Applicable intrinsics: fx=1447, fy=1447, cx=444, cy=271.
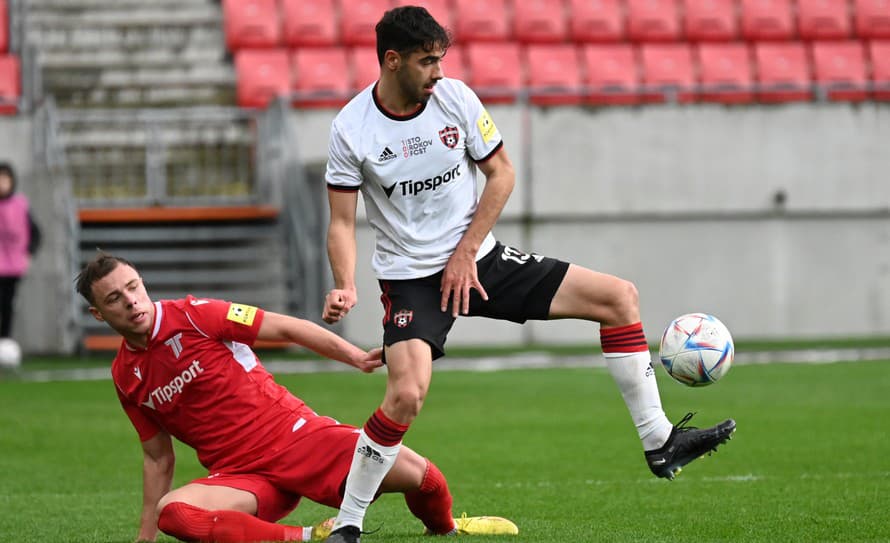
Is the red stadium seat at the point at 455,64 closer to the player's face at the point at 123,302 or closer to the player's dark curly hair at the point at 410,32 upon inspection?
the player's dark curly hair at the point at 410,32

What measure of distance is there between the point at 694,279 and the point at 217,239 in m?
5.83

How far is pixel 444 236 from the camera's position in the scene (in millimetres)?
5820

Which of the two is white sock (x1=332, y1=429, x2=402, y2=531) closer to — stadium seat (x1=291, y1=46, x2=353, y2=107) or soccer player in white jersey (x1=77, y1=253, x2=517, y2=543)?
soccer player in white jersey (x1=77, y1=253, x2=517, y2=543)

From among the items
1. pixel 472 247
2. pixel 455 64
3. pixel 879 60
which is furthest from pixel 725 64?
pixel 472 247

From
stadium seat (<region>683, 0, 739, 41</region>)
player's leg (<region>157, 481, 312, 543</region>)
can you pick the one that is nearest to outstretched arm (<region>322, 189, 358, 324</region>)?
player's leg (<region>157, 481, 312, 543</region>)

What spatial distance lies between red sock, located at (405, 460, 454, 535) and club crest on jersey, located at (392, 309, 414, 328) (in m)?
0.58

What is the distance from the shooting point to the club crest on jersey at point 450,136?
5766mm

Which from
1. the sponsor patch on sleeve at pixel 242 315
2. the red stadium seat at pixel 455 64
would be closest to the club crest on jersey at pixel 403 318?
the sponsor patch on sleeve at pixel 242 315

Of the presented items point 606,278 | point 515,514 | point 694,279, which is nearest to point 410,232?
point 606,278

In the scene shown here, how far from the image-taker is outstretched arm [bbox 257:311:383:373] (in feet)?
17.9

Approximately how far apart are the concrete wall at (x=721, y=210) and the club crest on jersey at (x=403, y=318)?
472 inches

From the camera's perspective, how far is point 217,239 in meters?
16.8

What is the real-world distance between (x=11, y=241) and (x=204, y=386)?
9472mm

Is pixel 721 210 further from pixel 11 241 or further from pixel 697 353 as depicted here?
pixel 697 353
